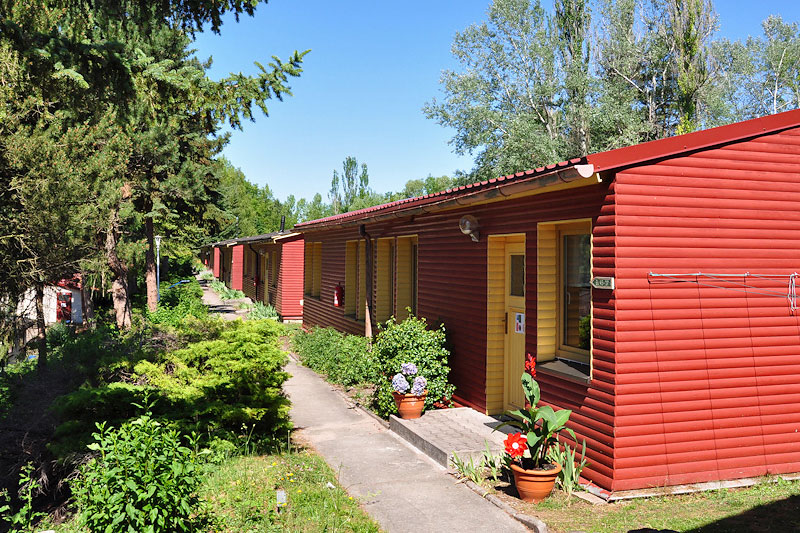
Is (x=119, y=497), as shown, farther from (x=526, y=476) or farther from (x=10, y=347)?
(x=10, y=347)

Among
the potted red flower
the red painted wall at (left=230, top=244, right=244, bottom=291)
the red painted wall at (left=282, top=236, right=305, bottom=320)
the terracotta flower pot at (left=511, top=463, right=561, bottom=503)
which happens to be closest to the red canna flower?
the potted red flower

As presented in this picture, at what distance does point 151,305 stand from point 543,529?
19.1 meters

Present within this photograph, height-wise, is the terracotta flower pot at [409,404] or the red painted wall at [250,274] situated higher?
the red painted wall at [250,274]

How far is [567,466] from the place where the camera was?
602cm

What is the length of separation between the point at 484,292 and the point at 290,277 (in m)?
14.1

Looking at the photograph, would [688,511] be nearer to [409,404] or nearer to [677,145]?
[677,145]

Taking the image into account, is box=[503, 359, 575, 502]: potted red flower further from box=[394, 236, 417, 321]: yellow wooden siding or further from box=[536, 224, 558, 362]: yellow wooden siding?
box=[394, 236, 417, 321]: yellow wooden siding

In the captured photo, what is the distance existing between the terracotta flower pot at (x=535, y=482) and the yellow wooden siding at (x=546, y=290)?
1.65m

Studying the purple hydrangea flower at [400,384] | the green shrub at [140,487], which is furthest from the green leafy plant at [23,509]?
the purple hydrangea flower at [400,384]

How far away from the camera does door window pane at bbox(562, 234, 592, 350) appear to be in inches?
261

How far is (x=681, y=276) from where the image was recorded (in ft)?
19.7

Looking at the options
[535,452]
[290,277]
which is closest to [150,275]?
[290,277]

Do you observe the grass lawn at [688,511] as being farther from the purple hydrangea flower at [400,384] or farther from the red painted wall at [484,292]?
the purple hydrangea flower at [400,384]

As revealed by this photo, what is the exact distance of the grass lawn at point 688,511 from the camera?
5016 millimetres
